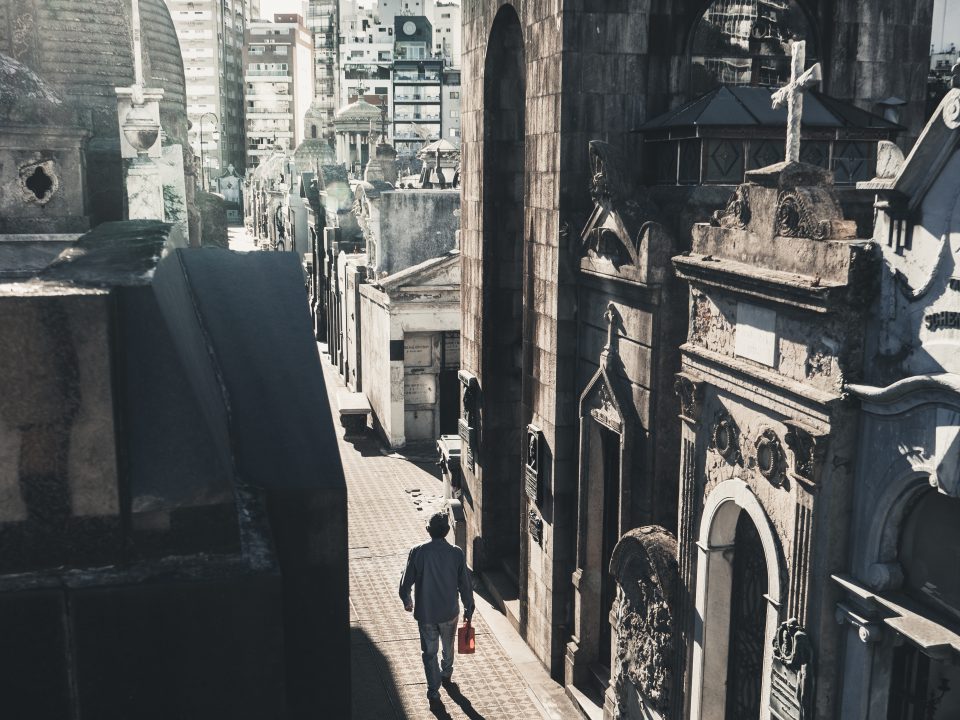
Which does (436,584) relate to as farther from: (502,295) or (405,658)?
(502,295)

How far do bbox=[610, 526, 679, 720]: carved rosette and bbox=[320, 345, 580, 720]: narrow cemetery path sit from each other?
1.89 meters

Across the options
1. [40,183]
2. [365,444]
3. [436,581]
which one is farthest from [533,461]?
[365,444]

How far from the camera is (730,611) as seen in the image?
368 inches

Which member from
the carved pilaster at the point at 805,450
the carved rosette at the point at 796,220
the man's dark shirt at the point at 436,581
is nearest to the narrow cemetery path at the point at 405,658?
the man's dark shirt at the point at 436,581

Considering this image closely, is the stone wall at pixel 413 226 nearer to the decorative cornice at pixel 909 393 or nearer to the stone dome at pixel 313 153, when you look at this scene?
the decorative cornice at pixel 909 393

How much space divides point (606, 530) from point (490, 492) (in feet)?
15.0

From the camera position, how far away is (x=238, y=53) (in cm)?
15000

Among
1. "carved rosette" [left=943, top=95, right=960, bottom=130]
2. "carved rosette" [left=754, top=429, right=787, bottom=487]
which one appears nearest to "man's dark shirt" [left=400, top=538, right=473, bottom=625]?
"carved rosette" [left=754, top=429, right=787, bottom=487]

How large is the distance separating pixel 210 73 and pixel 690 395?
140369 millimetres

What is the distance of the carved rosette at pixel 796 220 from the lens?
751cm

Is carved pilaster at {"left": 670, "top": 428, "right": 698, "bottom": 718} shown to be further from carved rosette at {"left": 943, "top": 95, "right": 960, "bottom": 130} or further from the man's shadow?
carved rosette at {"left": 943, "top": 95, "right": 960, "bottom": 130}

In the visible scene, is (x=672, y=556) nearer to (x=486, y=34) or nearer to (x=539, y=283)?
(x=539, y=283)

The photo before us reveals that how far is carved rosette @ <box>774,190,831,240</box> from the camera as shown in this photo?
296 inches

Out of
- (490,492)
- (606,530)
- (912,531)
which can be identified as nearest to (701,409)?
(912,531)
